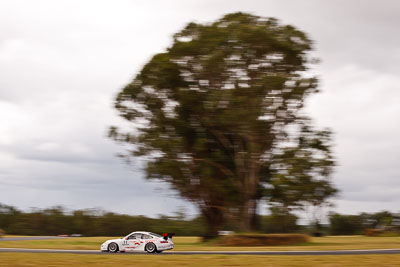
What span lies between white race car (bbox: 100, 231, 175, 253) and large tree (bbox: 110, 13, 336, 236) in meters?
14.9

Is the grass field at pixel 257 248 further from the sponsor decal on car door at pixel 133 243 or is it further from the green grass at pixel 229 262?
the green grass at pixel 229 262

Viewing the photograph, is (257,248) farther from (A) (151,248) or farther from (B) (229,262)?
(B) (229,262)

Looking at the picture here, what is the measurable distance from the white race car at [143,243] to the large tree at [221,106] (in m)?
14.9

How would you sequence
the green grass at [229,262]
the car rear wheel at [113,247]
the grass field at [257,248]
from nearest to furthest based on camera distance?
the green grass at [229,262] → the car rear wheel at [113,247] → the grass field at [257,248]

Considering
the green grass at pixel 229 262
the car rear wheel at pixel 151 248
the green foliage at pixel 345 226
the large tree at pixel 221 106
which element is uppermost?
the large tree at pixel 221 106

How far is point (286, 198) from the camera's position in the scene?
147ft

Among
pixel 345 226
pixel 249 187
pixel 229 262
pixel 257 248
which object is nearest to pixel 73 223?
pixel 345 226

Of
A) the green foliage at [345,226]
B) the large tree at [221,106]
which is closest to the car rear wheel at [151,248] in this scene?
the large tree at [221,106]

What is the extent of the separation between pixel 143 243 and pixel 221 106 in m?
16.9

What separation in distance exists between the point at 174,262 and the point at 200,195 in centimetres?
2484

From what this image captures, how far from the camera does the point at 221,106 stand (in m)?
44.0

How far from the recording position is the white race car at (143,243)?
30016 millimetres

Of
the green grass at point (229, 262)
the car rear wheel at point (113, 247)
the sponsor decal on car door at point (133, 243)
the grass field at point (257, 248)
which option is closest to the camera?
the green grass at point (229, 262)

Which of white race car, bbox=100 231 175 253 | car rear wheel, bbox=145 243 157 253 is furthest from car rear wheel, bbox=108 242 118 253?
car rear wheel, bbox=145 243 157 253
